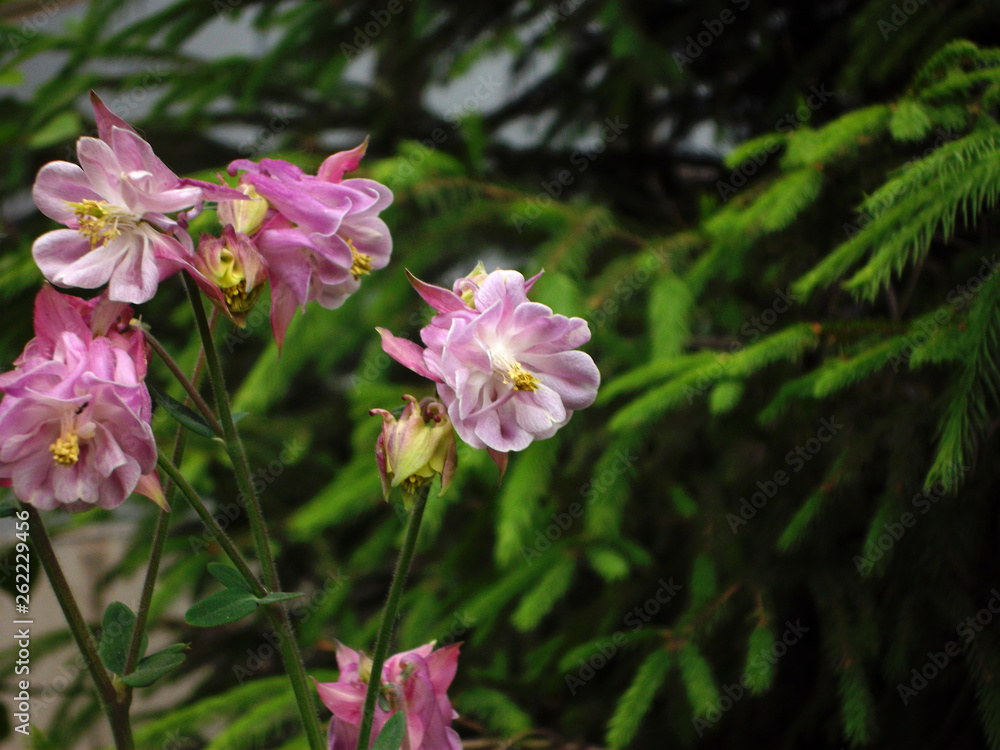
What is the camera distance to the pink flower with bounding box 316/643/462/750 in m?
0.36

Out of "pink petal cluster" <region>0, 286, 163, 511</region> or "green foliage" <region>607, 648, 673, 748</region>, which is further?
"green foliage" <region>607, 648, 673, 748</region>

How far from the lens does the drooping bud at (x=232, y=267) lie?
306mm

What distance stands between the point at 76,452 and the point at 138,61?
1.14 m

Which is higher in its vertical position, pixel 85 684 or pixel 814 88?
pixel 814 88

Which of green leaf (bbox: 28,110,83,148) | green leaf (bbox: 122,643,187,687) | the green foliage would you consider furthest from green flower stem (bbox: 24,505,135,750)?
green leaf (bbox: 28,110,83,148)

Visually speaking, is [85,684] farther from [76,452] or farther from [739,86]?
[739,86]

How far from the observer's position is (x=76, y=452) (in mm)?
271

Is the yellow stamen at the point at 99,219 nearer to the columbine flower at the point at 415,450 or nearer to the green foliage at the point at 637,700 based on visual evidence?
the columbine flower at the point at 415,450

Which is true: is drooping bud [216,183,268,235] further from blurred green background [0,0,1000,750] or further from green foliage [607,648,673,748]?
green foliage [607,648,673,748]

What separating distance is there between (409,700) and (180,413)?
17 centimetres

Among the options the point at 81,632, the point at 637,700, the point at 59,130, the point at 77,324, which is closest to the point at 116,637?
the point at 81,632

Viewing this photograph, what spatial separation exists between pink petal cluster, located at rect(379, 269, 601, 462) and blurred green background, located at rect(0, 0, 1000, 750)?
311 millimetres

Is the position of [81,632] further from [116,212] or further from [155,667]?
[116,212]

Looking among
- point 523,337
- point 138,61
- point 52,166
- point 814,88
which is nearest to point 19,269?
point 138,61
